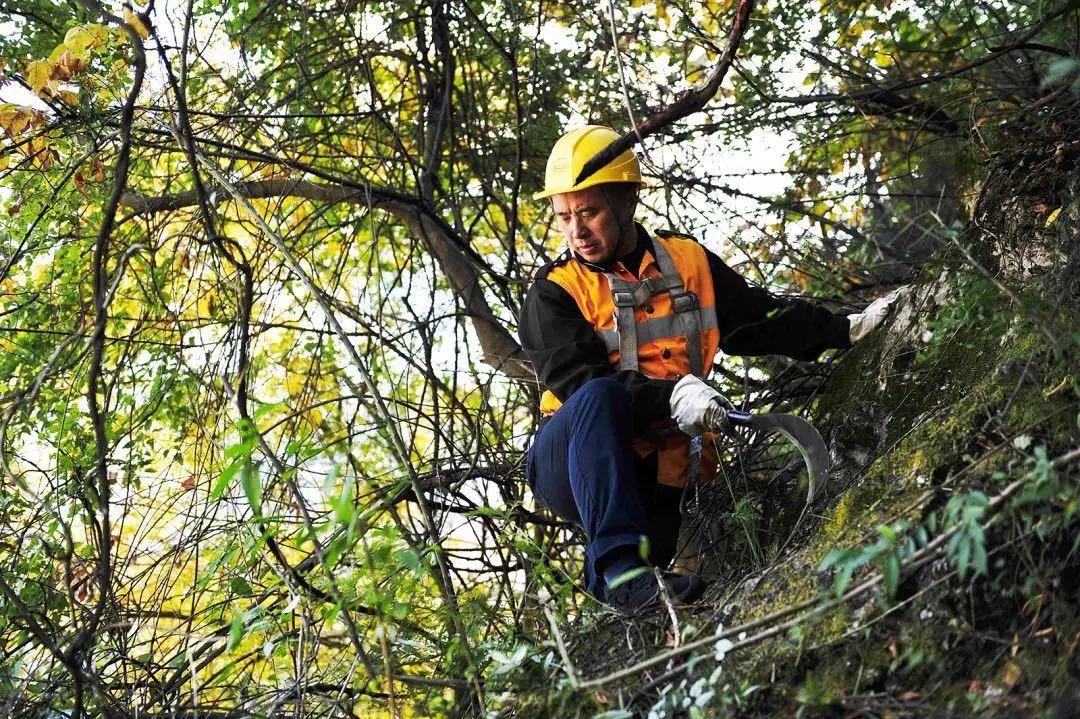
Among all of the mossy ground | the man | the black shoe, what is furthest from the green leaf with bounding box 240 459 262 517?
the man

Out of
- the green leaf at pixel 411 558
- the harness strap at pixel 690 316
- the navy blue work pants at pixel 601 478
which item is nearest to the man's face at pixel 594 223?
the harness strap at pixel 690 316

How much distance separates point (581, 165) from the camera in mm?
3346

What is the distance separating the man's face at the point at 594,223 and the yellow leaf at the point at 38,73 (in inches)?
67.7

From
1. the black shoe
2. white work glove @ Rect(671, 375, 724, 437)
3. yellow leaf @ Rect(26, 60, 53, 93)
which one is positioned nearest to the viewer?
the black shoe

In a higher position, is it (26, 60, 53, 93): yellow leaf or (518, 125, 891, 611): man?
(26, 60, 53, 93): yellow leaf

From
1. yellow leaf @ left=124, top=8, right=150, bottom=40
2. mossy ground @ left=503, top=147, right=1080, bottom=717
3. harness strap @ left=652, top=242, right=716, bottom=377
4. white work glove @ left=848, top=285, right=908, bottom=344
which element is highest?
yellow leaf @ left=124, top=8, right=150, bottom=40

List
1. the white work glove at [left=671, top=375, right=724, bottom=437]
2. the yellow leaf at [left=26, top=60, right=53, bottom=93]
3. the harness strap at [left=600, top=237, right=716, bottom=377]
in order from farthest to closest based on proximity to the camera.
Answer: the yellow leaf at [left=26, top=60, right=53, bottom=93] → the harness strap at [left=600, top=237, right=716, bottom=377] → the white work glove at [left=671, top=375, right=724, bottom=437]

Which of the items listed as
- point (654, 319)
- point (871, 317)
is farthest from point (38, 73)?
point (871, 317)

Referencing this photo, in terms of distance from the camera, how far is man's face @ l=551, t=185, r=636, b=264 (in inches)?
133

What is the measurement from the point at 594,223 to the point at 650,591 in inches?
50.8

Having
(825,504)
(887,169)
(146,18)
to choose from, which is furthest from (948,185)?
(146,18)

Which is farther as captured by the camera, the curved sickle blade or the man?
the man

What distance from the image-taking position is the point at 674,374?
3270 mm

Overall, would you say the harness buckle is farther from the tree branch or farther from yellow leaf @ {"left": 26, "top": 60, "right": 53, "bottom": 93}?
yellow leaf @ {"left": 26, "top": 60, "right": 53, "bottom": 93}
